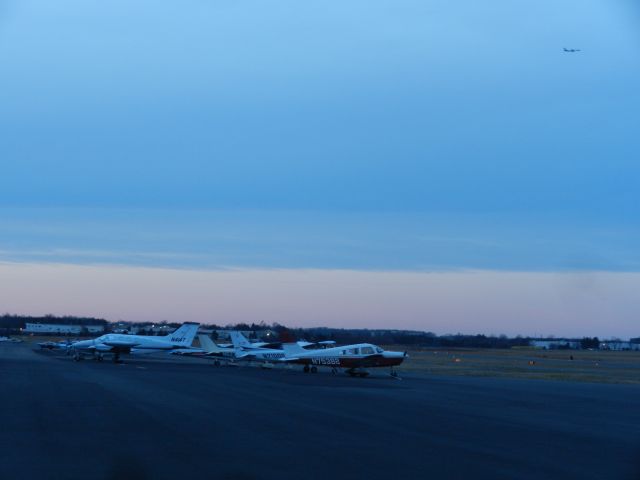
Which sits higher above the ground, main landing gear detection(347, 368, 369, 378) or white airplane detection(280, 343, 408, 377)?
white airplane detection(280, 343, 408, 377)

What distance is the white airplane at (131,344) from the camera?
63438mm

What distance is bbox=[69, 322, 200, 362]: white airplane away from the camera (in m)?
63.4

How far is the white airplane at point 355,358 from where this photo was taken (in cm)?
4753

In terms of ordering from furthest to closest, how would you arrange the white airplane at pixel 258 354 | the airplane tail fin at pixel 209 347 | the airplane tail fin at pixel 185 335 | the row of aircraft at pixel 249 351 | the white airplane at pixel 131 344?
the airplane tail fin at pixel 185 335 < the white airplane at pixel 131 344 < the airplane tail fin at pixel 209 347 < the white airplane at pixel 258 354 < the row of aircraft at pixel 249 351

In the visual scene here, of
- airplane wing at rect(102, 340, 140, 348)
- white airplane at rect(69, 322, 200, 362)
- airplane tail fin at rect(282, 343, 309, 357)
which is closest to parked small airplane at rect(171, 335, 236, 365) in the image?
white airplane at rect(69, 322, 200, 362)

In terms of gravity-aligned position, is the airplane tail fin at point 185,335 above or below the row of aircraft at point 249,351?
above

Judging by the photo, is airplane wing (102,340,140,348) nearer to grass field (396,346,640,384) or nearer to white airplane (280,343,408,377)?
white airplane (280,343,408,377)

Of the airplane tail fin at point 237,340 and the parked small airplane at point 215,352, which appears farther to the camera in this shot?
the airplane tail fin at point 237,340

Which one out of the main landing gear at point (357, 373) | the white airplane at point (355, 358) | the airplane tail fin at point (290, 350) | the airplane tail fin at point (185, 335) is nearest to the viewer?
the main landing gear at point (357, 373)

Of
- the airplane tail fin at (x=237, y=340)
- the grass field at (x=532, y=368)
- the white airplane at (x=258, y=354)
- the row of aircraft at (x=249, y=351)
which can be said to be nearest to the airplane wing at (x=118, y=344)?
the row of aircraft at (x=249, y=351)

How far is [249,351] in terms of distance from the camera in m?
57.5

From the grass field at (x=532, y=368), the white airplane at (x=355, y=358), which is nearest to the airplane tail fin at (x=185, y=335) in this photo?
the grass field at (x=532, y=368)

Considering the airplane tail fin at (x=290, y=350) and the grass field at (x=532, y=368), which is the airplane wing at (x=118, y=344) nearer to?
the airplane tail fin at (x=290, y=350)

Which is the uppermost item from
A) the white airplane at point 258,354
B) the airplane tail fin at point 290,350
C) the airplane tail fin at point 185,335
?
the airplane tail fin at point 185,335
